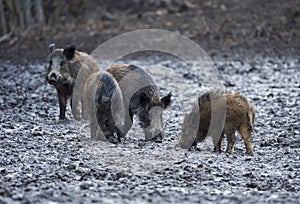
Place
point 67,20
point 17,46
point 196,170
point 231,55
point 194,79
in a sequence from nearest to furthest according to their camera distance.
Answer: point 196,170 → point 194,79 → point 231,55 → point 17,46 → point 67,20

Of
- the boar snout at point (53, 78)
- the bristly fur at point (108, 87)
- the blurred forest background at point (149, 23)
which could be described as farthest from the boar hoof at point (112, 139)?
the blurred forest background at point (149, 23)

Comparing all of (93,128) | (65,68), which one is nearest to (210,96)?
(93,128)

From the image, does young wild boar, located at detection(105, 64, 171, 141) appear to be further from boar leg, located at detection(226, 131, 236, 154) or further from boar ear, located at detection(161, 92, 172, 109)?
boar leg, located at detection(226, 131, 236, 154)

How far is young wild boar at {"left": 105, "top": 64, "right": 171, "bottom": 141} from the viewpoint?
1029 cm

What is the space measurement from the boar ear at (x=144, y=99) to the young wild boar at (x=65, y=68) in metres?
1.87

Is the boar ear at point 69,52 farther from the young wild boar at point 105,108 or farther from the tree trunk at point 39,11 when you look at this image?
the tree trunk at point 39,11

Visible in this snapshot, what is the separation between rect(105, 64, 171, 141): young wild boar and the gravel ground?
22 centimetres

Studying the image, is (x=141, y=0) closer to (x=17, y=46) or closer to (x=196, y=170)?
(x=17, y=46)

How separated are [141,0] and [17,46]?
6876mm

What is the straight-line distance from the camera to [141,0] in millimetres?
28406

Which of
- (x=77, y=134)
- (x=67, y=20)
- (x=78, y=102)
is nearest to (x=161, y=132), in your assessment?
(x=77, y=134)

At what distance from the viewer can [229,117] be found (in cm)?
970

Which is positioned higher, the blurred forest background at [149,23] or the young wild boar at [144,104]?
the blurred forest background at [149,23]

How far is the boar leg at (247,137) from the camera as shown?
31.8 ft
